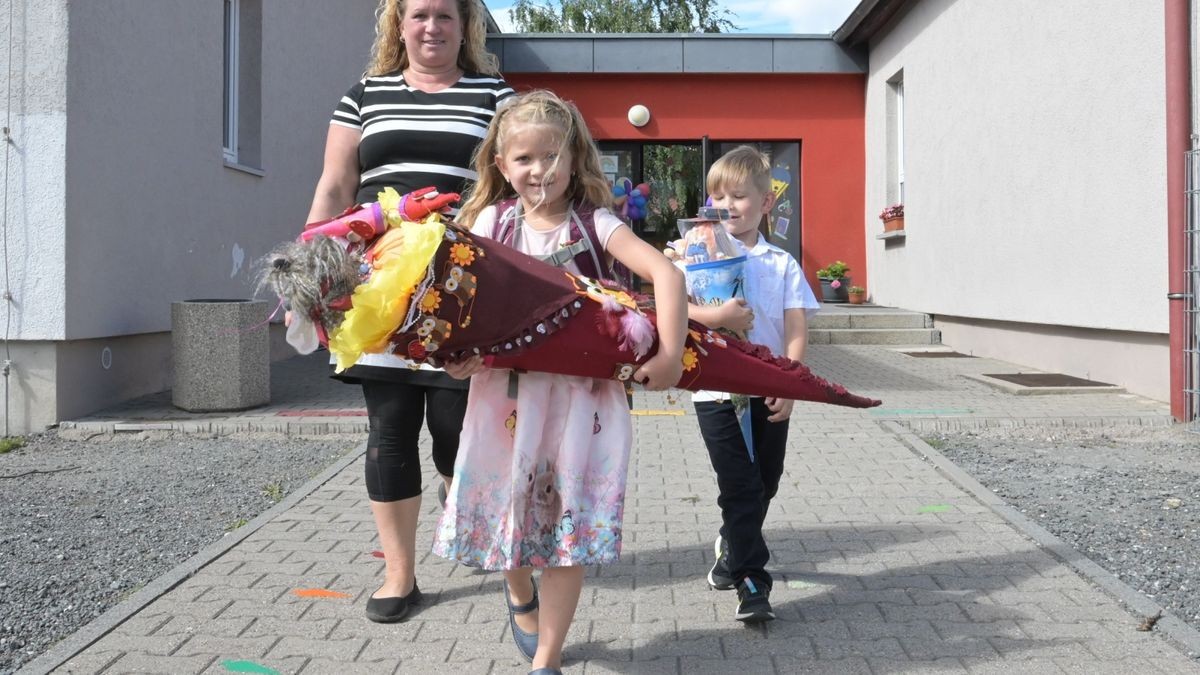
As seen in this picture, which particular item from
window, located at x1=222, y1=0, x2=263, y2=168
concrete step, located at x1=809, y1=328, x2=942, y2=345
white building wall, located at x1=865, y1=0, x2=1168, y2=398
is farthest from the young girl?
concrete step, located at x1=809, y1=328, x2=942, y2=345

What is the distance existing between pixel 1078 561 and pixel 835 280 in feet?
39.0

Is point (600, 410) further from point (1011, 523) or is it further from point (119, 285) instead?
point (119, 285)

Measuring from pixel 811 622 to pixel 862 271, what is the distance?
42.8 ft

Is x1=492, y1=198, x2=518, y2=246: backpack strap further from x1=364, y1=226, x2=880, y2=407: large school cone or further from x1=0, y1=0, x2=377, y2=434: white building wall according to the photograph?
x1=0, y1=0, x2=377, y2=434: white building wall

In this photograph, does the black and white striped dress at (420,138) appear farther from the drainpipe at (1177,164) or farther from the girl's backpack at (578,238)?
the drainpipe at (1177,164)

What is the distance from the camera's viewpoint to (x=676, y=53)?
15461 mm

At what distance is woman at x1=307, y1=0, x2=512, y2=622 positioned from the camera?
3371 mm

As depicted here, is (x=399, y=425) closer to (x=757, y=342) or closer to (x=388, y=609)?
(x=388, y=609)

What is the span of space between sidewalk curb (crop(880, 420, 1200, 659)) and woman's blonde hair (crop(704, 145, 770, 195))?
1.82m

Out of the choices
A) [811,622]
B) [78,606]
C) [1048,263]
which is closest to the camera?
[811,622]

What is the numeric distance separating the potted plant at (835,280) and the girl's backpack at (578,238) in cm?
1304

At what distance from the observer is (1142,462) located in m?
5.84

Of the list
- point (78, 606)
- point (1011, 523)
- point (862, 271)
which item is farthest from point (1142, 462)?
point (862, 271)

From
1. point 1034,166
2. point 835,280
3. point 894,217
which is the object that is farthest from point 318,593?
point 835,280
